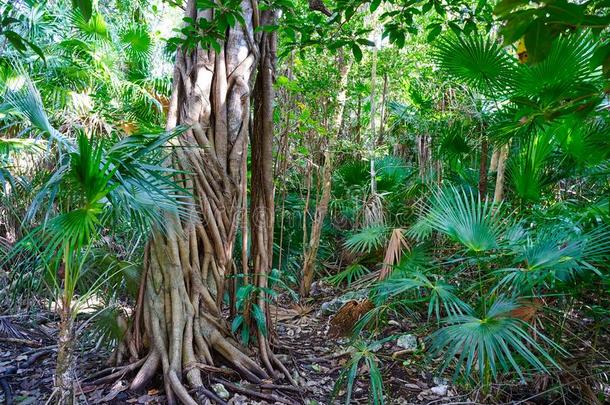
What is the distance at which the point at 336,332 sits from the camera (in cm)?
405

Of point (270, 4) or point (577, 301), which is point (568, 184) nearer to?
point (577, 301)

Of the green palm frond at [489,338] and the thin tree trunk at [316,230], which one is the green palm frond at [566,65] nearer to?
the green palm frond at [489,338]

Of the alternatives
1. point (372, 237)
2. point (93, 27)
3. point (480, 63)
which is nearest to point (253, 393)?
point (372, 237)

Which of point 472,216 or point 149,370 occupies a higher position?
point 472,216

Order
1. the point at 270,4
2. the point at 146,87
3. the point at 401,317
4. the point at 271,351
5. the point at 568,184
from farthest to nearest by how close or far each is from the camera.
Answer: the point at 146,87
the point at 401,317
the point at 568,184
the point at 271,351
the point at 270,4

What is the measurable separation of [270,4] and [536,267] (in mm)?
1780

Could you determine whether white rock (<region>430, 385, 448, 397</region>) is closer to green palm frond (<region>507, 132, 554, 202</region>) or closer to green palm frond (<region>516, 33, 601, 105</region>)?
green palm frond (<region>507, 132, 554, 202</region>)

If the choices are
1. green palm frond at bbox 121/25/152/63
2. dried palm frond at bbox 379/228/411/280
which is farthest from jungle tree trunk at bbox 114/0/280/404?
green palm frond at bbox 121/25/152/63

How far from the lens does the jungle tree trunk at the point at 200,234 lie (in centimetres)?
293

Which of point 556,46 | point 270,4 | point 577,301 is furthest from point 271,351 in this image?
point 556,46

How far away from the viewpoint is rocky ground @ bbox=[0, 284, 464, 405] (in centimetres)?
280

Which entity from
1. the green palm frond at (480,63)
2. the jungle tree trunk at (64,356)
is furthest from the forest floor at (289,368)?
the green palm frond at (480,63)

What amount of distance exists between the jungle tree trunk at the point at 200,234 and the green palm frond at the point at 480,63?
1.30 m

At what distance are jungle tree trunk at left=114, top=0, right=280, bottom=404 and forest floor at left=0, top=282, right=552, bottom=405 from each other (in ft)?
0.53
